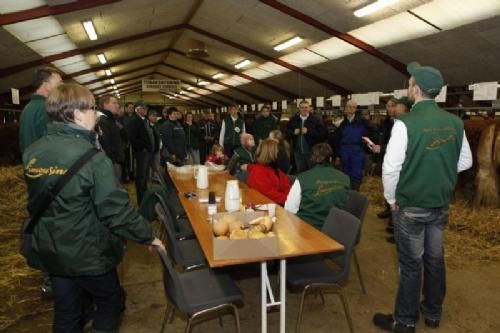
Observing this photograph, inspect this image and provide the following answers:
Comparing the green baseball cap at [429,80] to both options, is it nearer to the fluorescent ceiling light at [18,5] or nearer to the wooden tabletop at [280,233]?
the wooden tabletop at [280,233]

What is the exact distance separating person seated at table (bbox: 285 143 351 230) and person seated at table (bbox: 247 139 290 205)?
22.1 inches

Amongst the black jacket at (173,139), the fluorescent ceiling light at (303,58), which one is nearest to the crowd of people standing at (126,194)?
the black jacket at (173,139)

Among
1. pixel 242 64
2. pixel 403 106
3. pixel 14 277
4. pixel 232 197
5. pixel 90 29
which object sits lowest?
pixel 14 277

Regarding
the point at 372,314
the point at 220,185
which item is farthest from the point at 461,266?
the point at 220,185

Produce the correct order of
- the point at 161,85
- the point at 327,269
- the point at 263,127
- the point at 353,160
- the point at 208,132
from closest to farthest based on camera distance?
1. the point at 327,269
2. the point at 353,160
3. the point at 263,127
4. the point at 208,132
5. the point at 161,85

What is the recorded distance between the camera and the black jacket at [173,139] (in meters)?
6.74

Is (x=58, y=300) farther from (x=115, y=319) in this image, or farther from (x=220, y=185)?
(x=220, y=185)

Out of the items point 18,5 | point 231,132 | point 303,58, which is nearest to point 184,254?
point 231,132

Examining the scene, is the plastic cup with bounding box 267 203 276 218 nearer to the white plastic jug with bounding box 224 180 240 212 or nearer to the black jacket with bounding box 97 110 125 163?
the white plastic jug with bounding box 224 180 240 212

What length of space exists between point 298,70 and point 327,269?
1182 cm

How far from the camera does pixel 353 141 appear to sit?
552 centimetres

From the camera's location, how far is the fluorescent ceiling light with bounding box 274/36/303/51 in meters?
10.5

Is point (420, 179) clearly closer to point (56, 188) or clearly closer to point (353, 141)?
point (56, 188)

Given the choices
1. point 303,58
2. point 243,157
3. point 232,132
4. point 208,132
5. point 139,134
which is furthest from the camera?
point 303,58
